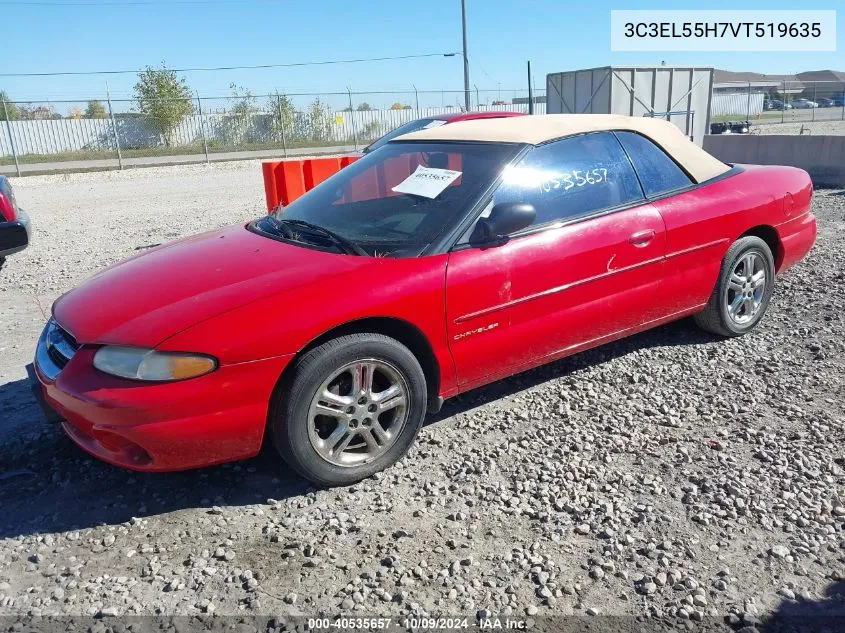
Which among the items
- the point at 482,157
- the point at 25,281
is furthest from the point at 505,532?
the point at 25,281

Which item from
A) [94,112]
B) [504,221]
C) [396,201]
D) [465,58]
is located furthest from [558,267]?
[94,112]

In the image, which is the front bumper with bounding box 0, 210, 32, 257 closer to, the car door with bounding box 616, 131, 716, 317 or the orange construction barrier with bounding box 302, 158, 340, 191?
the orange construction barrier with bounding box 302, 158, 340, 191

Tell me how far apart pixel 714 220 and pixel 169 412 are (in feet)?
11.0

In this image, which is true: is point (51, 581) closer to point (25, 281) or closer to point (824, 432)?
point (824, 432)

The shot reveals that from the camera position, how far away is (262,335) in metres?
2.79

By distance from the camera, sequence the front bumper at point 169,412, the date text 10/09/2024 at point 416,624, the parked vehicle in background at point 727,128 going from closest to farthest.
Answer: the date text 10/09/2024 at point 416,624 → the front bumper at point 169,412 → the parked vehicle in background at point 727,128

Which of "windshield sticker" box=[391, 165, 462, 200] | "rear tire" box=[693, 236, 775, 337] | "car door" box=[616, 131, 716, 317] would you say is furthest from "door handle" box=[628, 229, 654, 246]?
"windshield sticker" box=[391, 165, 462, 200]

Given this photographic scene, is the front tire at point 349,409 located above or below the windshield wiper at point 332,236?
below

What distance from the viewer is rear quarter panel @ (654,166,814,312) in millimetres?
4070

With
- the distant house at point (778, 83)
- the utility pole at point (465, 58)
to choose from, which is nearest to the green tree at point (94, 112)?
the utility pole at point (465, 58)

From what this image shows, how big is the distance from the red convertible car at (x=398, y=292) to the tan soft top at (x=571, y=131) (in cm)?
2

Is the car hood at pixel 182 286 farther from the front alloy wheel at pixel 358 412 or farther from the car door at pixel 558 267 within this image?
the car door at pixel 558 267

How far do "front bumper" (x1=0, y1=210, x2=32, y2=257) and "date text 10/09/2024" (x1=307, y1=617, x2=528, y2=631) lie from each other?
18.5 feet

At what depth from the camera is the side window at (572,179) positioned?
3602 mm
